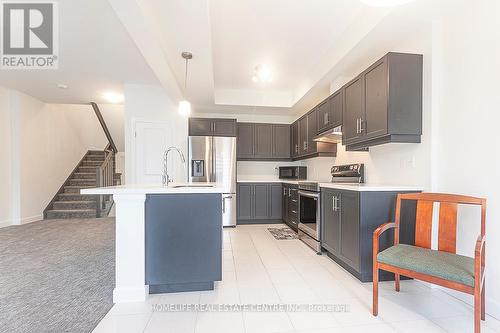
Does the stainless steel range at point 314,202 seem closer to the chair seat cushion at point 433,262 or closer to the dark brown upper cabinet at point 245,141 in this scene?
the chair seat cushion at point 433,262

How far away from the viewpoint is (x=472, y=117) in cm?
200

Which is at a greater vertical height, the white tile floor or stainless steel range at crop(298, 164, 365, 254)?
stainless steel range at crop(298, 164, 365, 254)

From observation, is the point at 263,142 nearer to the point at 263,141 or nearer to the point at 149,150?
the point at 263,141

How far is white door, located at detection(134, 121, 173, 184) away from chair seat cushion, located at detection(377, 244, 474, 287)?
3.69m

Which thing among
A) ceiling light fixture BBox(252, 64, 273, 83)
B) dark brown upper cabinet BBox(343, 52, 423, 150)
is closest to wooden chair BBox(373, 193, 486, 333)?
dark brown upper cabinet BBox(343, 52, 423, 150)

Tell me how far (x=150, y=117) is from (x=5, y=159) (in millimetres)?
2851

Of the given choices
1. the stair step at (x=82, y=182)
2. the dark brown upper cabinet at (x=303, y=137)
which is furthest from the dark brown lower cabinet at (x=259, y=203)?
the stair step at (x=82, y=182)

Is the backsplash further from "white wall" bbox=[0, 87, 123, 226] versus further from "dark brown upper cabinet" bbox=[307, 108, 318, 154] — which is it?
"white wall" bbox=[0, 87, 123, 226]

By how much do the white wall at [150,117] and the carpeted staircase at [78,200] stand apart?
2169 millimetres

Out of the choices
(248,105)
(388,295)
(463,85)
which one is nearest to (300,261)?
(388,295)

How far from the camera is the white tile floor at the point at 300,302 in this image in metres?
1.68

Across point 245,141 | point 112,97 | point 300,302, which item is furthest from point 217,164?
point 300,302

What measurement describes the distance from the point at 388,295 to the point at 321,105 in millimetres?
2726

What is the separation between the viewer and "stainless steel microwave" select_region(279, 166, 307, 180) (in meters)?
5.31
